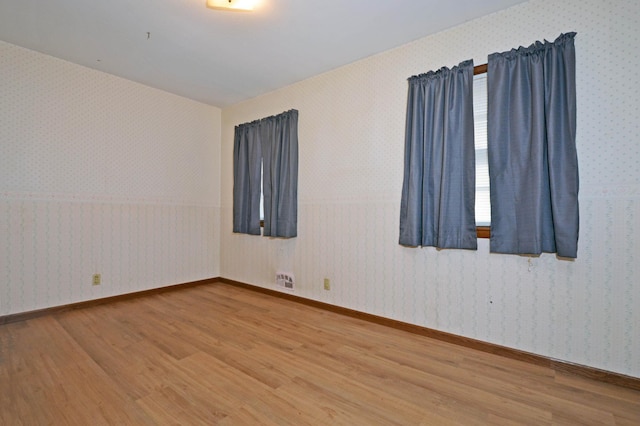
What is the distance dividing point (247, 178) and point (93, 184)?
1708mm

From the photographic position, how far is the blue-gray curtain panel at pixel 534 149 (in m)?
1.96

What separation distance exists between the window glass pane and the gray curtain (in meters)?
1.91

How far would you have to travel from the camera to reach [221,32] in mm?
2580

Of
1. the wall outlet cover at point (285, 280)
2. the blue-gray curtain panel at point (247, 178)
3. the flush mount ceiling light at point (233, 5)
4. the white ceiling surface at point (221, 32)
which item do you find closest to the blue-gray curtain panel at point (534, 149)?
the white ceiling surface at point (221, 32)

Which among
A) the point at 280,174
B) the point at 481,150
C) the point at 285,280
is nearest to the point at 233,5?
the point at 280,174

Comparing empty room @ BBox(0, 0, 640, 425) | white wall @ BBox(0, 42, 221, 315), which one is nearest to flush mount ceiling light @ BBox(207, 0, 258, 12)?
empty room @ BBox(0, 0, 640, 425)

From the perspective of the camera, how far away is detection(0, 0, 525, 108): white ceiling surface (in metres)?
2.25

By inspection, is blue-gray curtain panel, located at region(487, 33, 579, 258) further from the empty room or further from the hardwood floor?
the hardwood floor

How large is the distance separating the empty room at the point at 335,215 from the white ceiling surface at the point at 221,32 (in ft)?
0.08

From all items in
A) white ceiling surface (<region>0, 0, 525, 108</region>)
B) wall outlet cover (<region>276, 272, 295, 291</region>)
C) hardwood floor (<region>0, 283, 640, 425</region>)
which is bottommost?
hardwood floor (<region>0, 283, 640, 425</region>)

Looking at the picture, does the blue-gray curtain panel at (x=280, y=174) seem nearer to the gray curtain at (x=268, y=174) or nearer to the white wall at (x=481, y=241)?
the gray curtain at (x=268, y=174)

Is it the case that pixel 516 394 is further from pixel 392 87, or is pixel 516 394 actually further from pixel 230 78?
pixel 230 78

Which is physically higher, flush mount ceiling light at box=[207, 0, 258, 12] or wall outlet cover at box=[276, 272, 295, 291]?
flush mount ceiling light at box=[207, 0, 258, 12]

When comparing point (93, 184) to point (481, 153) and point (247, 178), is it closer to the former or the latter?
point (247, 178)
